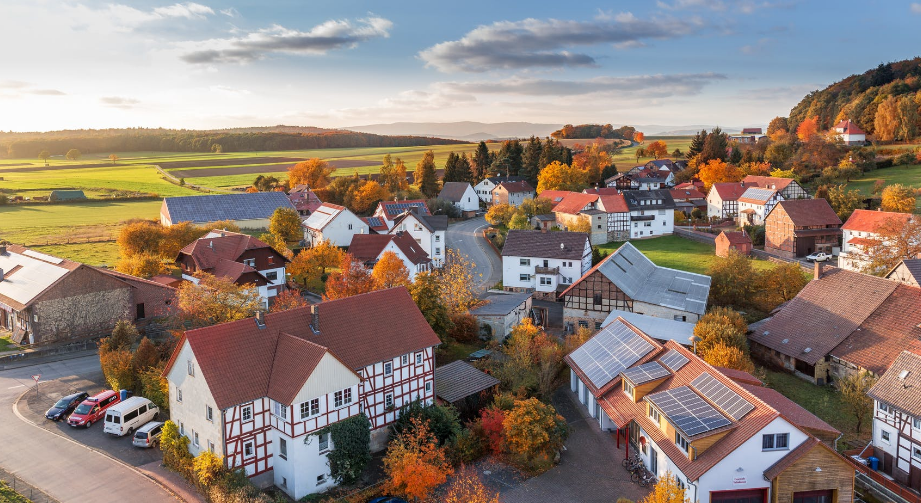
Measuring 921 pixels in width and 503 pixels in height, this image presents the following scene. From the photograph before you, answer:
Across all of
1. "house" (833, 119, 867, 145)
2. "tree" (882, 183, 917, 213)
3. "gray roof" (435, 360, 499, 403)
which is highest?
"house" (833, 119, 867, 145)

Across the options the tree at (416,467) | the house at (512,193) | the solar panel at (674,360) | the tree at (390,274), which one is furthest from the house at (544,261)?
the house at (512,193)

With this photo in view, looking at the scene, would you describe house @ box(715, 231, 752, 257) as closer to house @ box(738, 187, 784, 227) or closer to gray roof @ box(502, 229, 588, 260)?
house @ box(738, 187, 784, 227)

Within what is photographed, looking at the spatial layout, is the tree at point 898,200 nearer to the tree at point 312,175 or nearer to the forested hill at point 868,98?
the forested hill at point 868,98

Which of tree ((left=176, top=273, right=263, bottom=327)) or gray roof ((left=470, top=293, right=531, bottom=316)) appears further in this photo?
gray roof ((left=470, top=293, right=531, bottom=316))

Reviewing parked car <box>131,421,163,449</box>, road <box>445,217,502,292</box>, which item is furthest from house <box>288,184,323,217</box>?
parked car <box>131,421,163,449</box>

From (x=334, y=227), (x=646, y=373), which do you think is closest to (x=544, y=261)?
(x=334, y=227)

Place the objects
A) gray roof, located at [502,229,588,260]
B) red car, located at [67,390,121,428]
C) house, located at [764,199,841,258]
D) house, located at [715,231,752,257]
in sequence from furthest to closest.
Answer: house, located at [764,199,841,258] < house, located at [715,231,752,257] < gray roof, located at [502,229,588,260] < red car, located at [67,390,121,428]

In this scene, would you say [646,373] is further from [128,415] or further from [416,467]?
[128,415]

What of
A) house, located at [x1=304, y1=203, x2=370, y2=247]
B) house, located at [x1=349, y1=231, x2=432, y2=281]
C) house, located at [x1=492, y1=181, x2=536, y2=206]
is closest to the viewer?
house, located at [x1=349, y1=231, x2=432, y2=281]

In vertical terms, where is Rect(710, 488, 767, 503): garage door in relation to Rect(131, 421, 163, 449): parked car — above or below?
above
